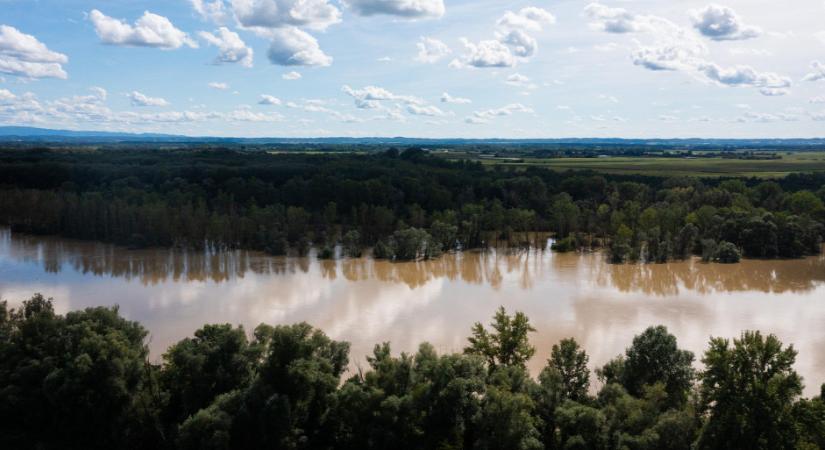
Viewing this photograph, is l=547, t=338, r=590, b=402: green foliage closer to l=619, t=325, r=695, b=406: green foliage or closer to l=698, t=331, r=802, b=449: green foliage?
l=619, t=325, r=695, b=406: green foliage

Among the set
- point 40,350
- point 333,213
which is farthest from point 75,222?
point 40,350

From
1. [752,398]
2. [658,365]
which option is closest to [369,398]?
[658,365]

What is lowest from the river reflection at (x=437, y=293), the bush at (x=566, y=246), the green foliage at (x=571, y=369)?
the river reflection at (x=437, y=293)

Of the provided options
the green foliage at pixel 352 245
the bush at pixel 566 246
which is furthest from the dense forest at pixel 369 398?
the bush at pixel 566 246

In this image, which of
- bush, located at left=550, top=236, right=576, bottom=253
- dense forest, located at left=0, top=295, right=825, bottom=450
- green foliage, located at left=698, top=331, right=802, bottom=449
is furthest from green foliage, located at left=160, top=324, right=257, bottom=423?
bush, located at left=550, top=236, right=576, bottom=253

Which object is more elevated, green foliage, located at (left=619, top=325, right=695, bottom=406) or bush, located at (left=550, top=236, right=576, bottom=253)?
green foliage, located at (left=619, top=325, right=695, bottom=406)

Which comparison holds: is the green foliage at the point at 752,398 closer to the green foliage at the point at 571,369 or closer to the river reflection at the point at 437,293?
the green foliage at the point at 571,369

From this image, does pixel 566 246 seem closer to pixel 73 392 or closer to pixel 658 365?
pixel 658 365
